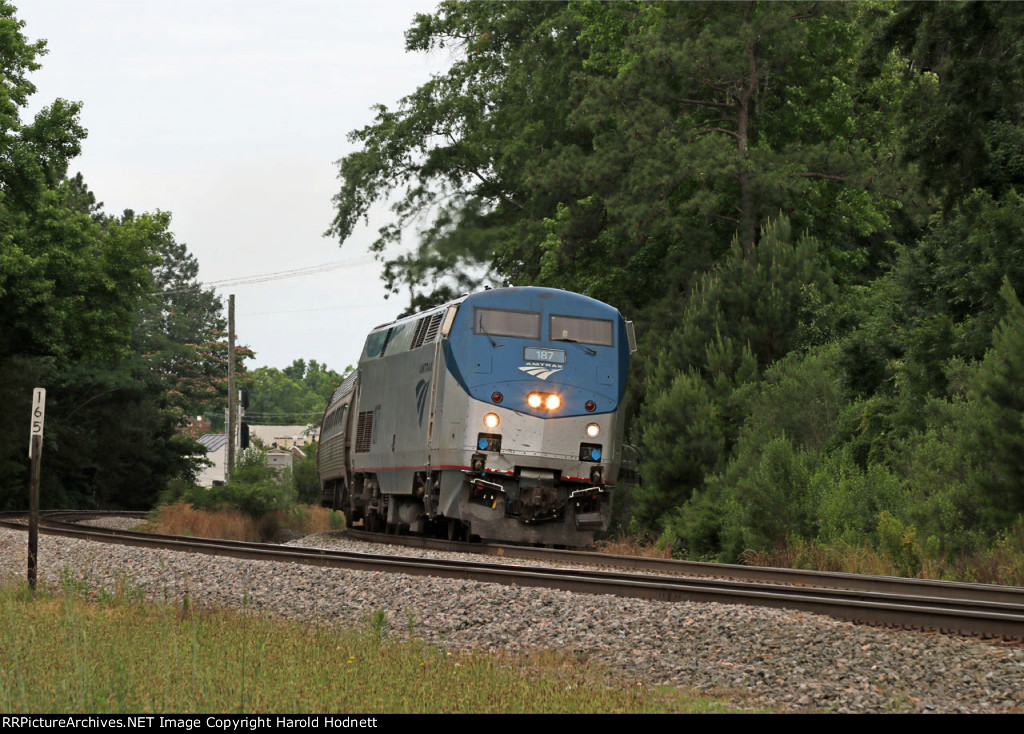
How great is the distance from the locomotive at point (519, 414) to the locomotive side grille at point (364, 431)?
3.12 m

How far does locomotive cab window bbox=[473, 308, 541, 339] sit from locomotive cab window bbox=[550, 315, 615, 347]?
0.33m

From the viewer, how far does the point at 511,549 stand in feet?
62.0

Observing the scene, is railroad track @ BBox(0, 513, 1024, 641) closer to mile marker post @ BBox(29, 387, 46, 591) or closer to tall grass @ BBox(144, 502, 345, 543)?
mile marker post @ BBox(29, 387, 46, 591)

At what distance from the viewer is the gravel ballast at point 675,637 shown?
788 cm

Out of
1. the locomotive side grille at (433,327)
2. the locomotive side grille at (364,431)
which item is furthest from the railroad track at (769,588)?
the locomotive side grille at (364,431)

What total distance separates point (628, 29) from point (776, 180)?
28.9 feet

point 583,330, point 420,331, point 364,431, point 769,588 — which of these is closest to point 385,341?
point 364,431

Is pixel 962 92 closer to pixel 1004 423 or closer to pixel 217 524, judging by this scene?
pixel 1004 423

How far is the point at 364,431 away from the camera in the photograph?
25656 mm

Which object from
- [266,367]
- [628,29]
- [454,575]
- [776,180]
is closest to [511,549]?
[454,575]

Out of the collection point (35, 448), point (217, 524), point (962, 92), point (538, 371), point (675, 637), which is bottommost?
point (217, 524)

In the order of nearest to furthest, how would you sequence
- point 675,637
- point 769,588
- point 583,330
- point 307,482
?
point 675,637, point 769,588, point 583,330, point 307,482

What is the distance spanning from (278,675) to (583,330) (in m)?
13.4

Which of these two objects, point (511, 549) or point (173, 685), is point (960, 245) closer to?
point (511, 549)
